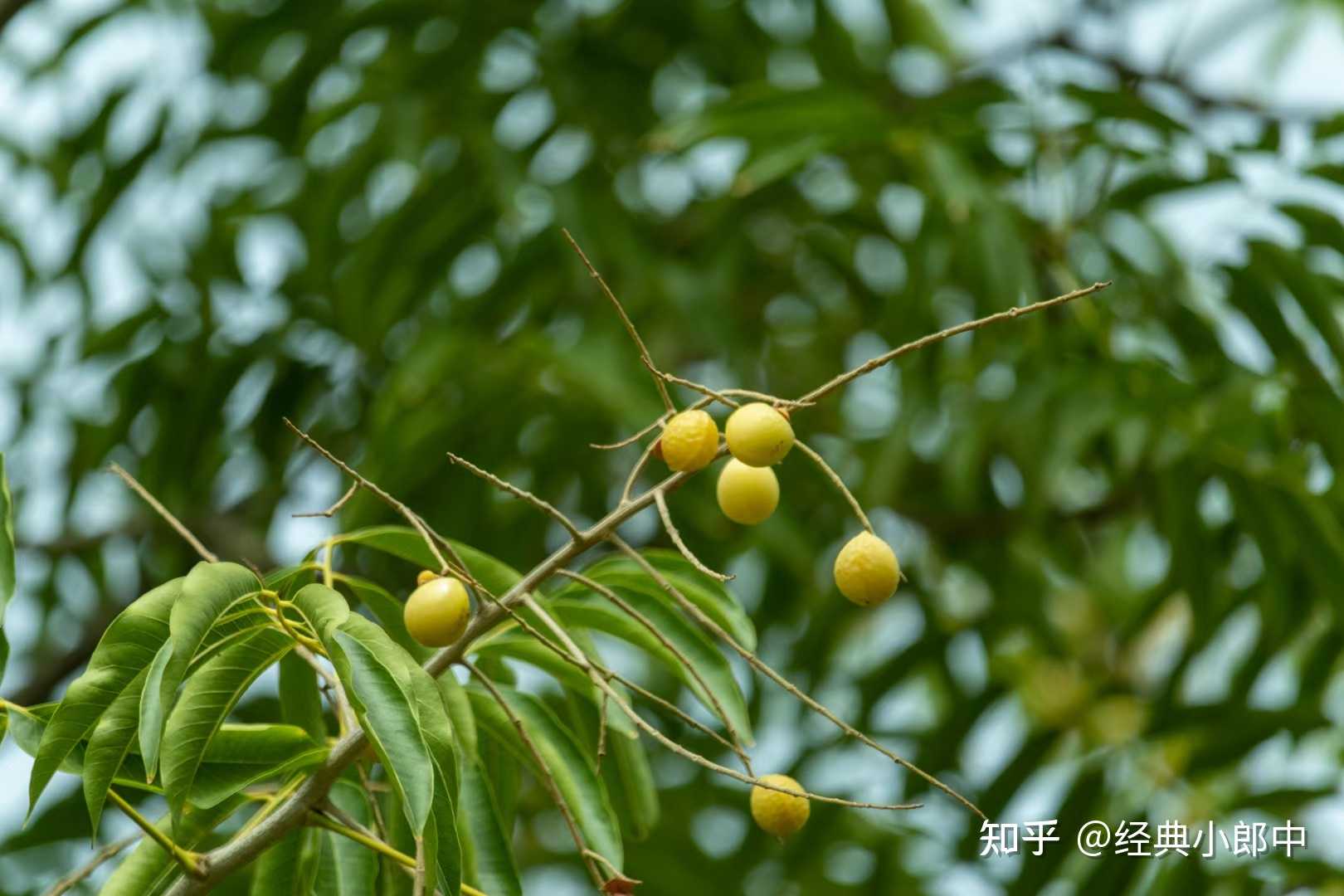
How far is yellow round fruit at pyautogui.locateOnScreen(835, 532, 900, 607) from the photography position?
654 millimetres

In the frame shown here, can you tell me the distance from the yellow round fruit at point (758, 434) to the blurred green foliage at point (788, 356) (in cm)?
71

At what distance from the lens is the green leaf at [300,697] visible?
0.76m

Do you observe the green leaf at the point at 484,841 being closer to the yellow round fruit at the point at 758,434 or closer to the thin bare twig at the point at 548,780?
the thin bare twig at the point at 548,780

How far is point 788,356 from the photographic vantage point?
1.95 metres

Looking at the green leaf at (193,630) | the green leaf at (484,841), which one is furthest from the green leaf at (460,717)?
the green leaf at (193,630)

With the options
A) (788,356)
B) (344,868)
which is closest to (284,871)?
(344,868)

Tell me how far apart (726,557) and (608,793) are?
0.69 metres

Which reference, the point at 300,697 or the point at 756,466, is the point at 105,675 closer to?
the point at 300,697

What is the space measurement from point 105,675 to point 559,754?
0.81 feet

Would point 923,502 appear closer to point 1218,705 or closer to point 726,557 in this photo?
point 726,557

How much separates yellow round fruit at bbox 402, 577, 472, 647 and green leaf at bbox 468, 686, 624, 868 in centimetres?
13

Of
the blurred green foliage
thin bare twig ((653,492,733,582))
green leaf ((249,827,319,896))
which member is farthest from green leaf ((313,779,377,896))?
the blurred green foliage

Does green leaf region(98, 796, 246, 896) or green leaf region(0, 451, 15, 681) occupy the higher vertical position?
green leaf region(0, 451, 15, 681)

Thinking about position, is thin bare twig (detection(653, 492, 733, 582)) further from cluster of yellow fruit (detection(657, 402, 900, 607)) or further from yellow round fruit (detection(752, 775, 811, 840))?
yellow round fruit (detection(752, 775, 811, 840))
